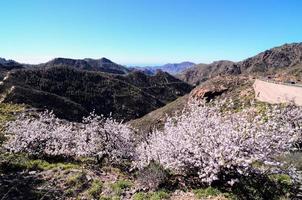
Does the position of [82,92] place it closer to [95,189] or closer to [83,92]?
[83,92]

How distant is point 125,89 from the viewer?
14662 cm

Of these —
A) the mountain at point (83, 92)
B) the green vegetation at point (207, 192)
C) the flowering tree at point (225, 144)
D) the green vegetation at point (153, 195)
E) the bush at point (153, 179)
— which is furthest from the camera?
the mountain at point (83, 92)

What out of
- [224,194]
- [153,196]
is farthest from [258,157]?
[153,196]

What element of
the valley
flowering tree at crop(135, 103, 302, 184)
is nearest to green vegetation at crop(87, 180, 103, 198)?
the valley

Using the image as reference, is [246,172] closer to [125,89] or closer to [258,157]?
[258,157]

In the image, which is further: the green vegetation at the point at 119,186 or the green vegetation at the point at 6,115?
the green vegetation at the point at 6,115

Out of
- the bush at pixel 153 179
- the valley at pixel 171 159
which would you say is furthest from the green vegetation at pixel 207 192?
the bush at pixel 153 179

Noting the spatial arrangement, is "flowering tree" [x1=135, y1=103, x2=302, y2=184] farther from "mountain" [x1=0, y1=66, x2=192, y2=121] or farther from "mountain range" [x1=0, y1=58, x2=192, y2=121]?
"mountain range" [x1=0, y1=58, x2=192, y2=121]

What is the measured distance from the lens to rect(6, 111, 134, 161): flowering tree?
2025cm

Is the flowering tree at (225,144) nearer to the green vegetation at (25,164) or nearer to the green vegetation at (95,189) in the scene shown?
the green vegetation at (95,189)

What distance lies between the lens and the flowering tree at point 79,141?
20250mm

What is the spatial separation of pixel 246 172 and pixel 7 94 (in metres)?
78.3

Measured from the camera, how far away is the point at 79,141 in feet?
70.5

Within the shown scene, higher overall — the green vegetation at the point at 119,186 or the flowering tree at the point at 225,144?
the flowering tree at the point at 225,144
